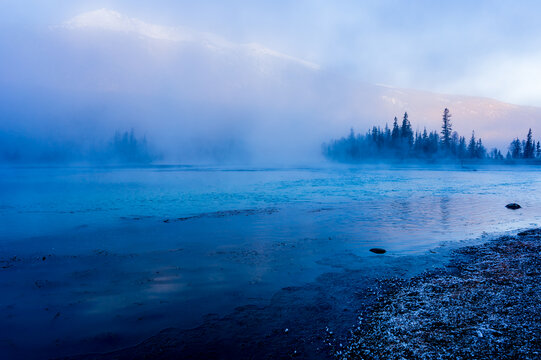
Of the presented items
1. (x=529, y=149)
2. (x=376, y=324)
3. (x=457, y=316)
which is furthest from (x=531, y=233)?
(x=529, y=149)

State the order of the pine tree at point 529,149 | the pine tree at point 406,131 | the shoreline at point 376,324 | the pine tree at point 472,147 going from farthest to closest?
the pine tree at point 406,131
the pine tree at point 472,147
the pine tree at point 529,149
the shoreline at point 376,324

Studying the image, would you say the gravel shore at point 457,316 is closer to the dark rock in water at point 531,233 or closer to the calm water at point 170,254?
the calm water at point 170,254

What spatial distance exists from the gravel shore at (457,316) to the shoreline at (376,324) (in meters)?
0.02

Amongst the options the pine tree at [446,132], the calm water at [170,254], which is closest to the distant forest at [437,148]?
the pine tree at [446,132]

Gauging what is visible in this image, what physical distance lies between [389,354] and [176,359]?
4.67 m

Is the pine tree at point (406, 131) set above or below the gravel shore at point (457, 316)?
above

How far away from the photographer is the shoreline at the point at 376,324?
265 inches

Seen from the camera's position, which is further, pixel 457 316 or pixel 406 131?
pixel 406 131

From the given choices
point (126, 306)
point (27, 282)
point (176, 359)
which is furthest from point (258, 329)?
point (27, 282)

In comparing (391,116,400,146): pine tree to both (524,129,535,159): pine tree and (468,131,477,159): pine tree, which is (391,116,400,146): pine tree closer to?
(468,131,477,159): pine tree

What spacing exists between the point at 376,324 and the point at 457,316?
79.1 inches

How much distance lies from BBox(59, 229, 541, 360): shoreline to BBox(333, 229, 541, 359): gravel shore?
0.02 m

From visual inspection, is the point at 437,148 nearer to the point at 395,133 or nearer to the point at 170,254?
the point at 395,133

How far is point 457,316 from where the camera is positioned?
26.0ft
